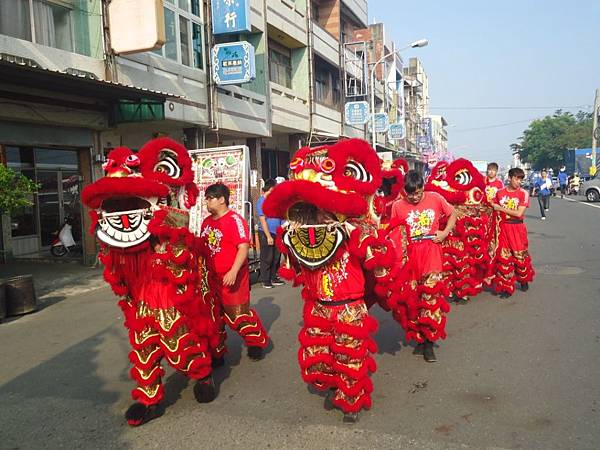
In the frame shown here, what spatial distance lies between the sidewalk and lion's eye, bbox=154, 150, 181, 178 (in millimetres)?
5457

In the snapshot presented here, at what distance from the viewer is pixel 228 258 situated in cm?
439

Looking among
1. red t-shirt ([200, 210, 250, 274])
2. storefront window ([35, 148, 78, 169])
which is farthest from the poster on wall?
storefront window ([35, 148, 78, 169])

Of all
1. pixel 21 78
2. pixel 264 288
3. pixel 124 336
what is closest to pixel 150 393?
pixel 124 336

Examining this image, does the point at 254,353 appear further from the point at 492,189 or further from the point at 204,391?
the point at 492,189

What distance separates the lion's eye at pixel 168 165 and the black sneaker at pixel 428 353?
2.66 m

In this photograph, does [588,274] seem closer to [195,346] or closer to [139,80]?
[195,346]

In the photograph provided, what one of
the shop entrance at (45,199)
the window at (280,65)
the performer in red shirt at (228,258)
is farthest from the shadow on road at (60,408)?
the window at (280,65)

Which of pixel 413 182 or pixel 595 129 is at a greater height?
pixel 595 129

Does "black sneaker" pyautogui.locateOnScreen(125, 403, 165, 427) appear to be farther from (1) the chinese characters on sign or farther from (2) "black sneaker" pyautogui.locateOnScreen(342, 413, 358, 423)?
(1) the chinese characters on sign

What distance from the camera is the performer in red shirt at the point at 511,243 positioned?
22.2 feet

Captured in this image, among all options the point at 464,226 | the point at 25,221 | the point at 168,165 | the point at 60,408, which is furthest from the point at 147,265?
the point at 25,221

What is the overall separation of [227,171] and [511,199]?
14.8ft

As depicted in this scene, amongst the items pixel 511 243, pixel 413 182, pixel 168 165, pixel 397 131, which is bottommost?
pixel 511 243

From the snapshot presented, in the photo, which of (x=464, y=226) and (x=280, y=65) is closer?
(x=464, y=226)
